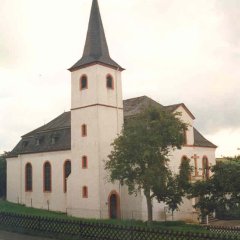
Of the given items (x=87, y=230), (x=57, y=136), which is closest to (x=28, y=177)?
(x=57, y=136)

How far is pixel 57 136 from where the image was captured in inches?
1832

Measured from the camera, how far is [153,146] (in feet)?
108

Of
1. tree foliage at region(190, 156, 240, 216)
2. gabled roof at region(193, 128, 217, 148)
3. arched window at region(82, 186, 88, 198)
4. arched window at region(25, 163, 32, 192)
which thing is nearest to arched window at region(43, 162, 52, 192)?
arched window at region(25, 163, 32, 192)

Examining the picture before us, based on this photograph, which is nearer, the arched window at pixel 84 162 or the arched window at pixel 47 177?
the arched window at pixel 84 162

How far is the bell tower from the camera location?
3834 cm

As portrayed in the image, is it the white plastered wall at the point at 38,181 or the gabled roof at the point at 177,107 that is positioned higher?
the gabled roof at the point at 177,107

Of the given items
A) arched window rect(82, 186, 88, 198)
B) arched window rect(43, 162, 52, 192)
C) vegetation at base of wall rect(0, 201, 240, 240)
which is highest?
arched window rect(43, 162, 52, 192)

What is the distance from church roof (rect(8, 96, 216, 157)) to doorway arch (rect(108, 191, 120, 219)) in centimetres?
763

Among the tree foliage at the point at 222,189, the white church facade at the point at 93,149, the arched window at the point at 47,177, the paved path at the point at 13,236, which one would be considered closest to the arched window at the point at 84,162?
the white church facade at the point at 93,149

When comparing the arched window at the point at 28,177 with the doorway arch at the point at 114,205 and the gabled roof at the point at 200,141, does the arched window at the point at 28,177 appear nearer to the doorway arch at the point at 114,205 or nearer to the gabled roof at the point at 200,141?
the doorway arch at the point at 114,205

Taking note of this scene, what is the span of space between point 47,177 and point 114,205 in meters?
10.7

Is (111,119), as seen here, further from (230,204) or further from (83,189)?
(230,204)

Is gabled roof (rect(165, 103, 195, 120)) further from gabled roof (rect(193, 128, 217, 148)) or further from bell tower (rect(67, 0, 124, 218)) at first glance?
bell tower (rect(67, 0, 124, 218))

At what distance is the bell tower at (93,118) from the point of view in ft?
126
